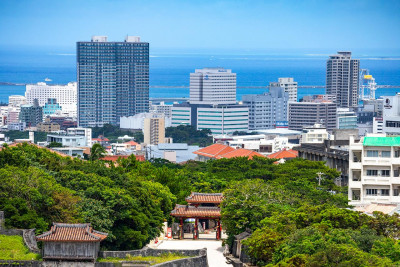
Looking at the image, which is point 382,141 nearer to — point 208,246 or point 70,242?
point 208,246

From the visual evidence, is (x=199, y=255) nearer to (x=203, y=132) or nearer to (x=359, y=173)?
(x=359, y=173)

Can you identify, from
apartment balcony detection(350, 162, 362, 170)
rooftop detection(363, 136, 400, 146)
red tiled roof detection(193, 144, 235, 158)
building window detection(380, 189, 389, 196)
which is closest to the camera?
rooftop detection(363, 136, 400, 146)

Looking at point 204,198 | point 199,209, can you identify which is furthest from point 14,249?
point 204,198

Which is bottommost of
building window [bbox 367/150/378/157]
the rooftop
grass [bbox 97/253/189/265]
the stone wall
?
grass [bbox 97/253/189/265]

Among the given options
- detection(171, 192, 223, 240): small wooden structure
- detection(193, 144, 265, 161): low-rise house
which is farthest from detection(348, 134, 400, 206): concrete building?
detection(193, 144, 265, 161): low-rise house

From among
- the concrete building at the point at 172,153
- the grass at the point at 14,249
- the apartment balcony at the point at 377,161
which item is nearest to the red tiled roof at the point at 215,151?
the concrete building at the point at 172,153

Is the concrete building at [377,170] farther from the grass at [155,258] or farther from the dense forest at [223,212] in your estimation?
the grass at [155,258]

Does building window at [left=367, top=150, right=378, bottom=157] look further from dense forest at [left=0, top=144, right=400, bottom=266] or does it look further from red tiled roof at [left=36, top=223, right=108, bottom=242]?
red tiled roof at [left=36, top=223, right=108, bottom=242]
